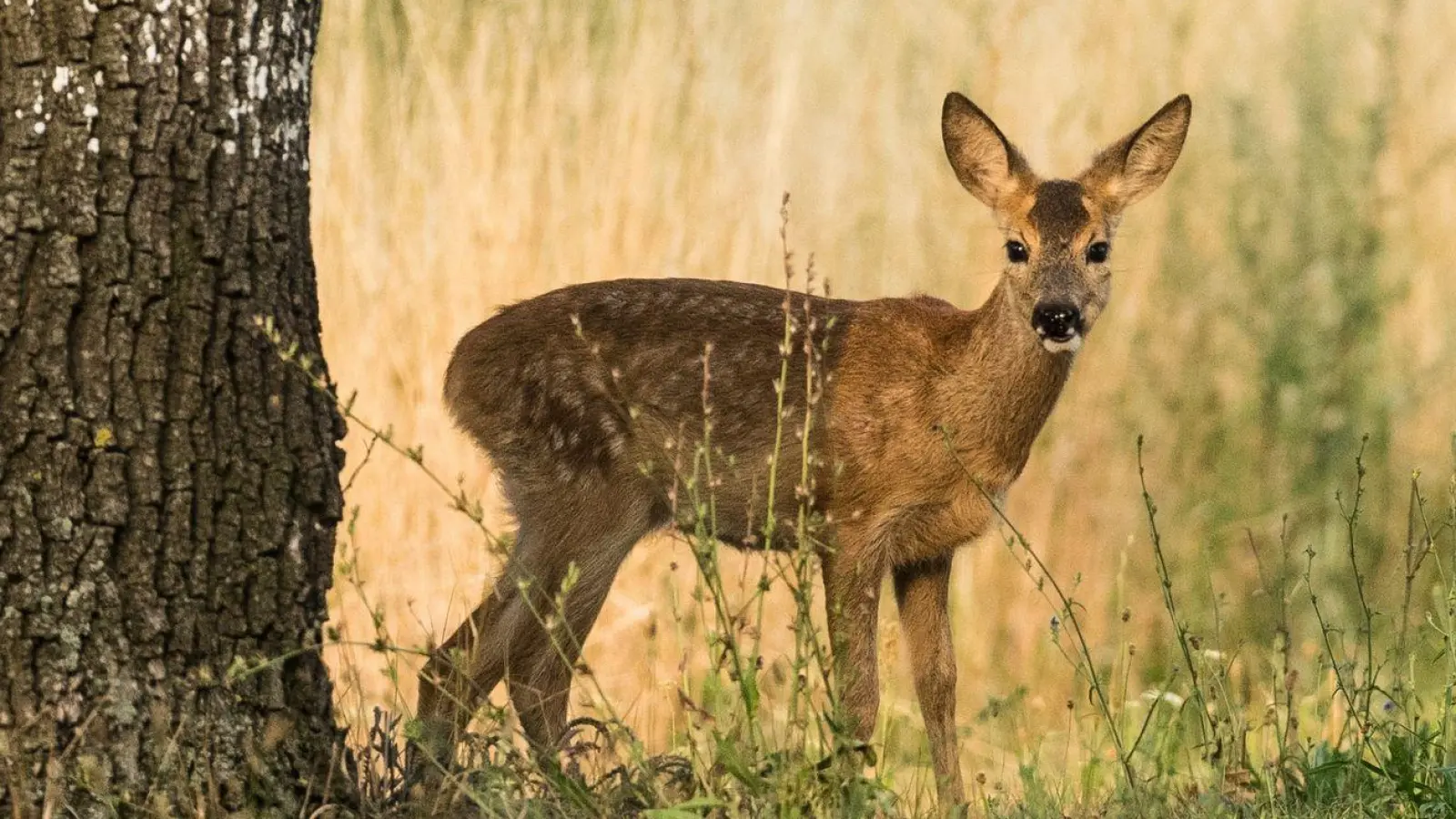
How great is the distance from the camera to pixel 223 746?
364cm

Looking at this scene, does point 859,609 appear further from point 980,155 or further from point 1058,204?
point 980,155

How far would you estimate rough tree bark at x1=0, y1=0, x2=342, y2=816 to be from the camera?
3.50 meters

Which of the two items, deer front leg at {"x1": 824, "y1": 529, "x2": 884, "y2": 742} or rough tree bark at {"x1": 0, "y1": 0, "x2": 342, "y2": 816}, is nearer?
rough tree bark at {"x1": 0, "y1": 0, "x2": 342, "y2": 816}

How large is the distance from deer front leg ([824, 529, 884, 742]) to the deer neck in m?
0.37

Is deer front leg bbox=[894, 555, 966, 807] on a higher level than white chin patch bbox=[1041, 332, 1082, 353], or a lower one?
lower

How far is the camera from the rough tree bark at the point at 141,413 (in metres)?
3.50

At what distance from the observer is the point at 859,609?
4859 mm

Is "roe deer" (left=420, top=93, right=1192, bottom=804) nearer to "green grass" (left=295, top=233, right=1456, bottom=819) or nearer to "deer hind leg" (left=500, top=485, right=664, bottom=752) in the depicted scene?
"deer hind leg" (left=500, top=485, right=664, bottom=752)

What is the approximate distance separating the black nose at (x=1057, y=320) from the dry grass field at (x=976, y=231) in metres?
1.68

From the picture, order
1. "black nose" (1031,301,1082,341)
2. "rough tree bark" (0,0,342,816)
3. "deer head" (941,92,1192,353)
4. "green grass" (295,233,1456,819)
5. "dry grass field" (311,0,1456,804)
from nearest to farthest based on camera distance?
"green grass" (295,233,1456,819)
"rough tree bark" (0,0,342,816)
"black nose" (1031,301,1082,341)
"deer head" (941,92,1192,353)
"dry grass field" (311,0,1456,804)

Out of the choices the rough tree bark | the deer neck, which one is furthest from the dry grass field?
the rough tree bark

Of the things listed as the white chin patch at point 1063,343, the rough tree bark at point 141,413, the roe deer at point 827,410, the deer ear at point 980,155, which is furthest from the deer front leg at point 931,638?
the rough tree bark at point 141,413

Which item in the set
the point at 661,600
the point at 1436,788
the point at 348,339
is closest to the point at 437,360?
the point at 348,339

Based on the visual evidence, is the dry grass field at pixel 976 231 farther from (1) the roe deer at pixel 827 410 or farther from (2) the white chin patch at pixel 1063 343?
(2) the white chin patch at pixel 1063 343
